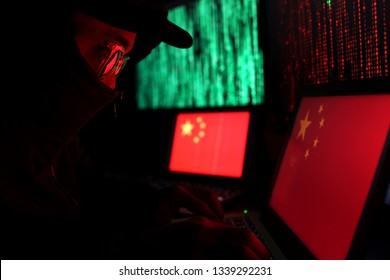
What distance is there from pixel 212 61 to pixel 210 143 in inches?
14.7

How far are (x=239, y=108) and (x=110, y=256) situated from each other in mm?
847

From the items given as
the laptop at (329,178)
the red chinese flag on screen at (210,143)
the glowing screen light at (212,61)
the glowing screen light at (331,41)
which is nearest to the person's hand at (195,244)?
the laptop at (329,178)

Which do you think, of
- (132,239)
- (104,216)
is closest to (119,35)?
(132,239)

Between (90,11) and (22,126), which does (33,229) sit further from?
(90,11)

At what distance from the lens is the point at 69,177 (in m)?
1.08

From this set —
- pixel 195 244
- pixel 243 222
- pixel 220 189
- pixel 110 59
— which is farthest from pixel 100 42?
pixel 220 189

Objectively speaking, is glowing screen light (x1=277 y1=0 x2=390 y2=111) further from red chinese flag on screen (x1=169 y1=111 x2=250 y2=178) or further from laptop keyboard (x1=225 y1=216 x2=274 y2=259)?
laptop keyboard (x1=225 y1=216 x2=274 y2=259)

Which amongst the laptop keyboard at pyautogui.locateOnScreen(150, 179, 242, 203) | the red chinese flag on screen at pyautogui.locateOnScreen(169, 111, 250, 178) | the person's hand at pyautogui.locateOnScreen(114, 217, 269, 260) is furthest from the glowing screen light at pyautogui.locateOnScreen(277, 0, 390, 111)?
the person's hand at pyautogui.locateOnScreen(114, 217, 269, 260)

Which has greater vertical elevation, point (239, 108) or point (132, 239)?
point (239, 108)

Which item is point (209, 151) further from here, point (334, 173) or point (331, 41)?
point (334, 173)

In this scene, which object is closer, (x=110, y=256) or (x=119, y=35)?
(x=110, y=256)

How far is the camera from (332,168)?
66 cm

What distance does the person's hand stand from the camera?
619 millimetres

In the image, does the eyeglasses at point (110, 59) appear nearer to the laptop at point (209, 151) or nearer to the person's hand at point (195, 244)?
the person's hand at point (195, 244)
